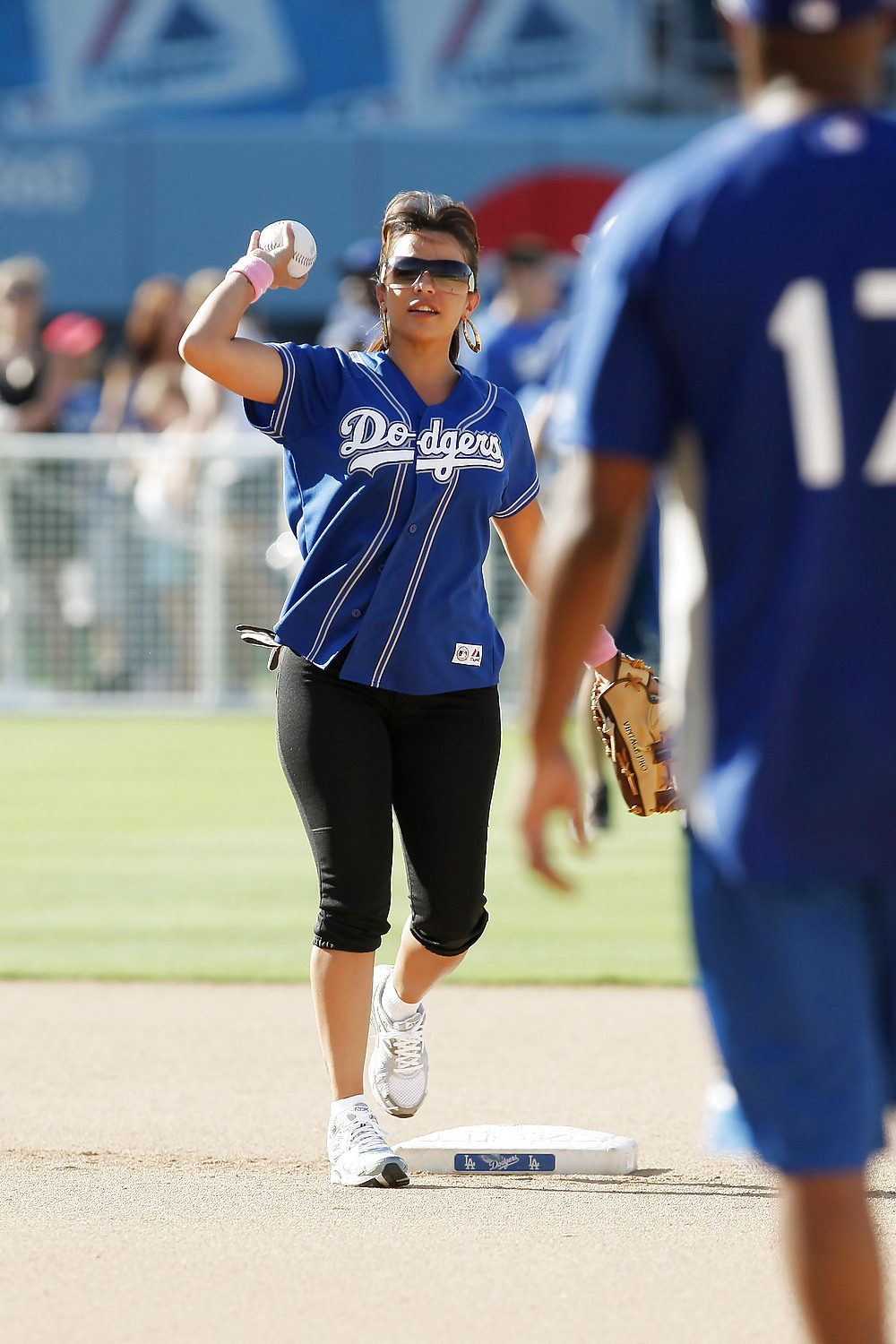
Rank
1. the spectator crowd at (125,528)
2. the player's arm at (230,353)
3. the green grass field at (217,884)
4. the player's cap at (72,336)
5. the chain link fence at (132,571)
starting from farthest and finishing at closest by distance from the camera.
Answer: the chain link fence at (132,571) < the spectator crowd at (125,528) < the player's cap at (72,336) < the green grass field at (217,884) < the player's arm at (230,353)

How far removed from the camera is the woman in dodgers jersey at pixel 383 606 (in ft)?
15.7

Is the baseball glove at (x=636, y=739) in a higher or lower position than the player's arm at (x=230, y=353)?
lower

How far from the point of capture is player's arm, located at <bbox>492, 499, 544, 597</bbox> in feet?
17.0

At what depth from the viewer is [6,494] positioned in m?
16.0

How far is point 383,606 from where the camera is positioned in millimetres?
4793

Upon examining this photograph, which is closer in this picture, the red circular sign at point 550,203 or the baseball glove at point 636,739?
the baseball glove at point 636,739

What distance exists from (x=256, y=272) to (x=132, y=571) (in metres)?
11.2

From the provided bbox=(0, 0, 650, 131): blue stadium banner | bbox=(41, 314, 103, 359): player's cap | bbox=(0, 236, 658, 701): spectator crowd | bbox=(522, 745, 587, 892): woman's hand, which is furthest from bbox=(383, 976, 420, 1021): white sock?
bbox=(0, 0, 650, 131): blue stadium banner

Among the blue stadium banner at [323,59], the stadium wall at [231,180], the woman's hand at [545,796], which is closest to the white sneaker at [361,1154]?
the woman's hand at [545,796]

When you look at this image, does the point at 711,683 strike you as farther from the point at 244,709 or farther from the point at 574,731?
the point at 244,709

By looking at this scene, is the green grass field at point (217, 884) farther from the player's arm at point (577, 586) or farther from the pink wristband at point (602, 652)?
the player's arm at point (577, 586)

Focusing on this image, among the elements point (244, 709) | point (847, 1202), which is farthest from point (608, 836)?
point (847, 1202)

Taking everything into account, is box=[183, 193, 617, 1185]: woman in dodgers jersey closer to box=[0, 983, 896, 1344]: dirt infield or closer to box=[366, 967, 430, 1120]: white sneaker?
box=[366, 967, 430, 1120]: white sneaker

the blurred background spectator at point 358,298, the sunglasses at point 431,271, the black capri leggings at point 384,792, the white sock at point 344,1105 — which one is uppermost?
the blurred background spectator at point 358,298
